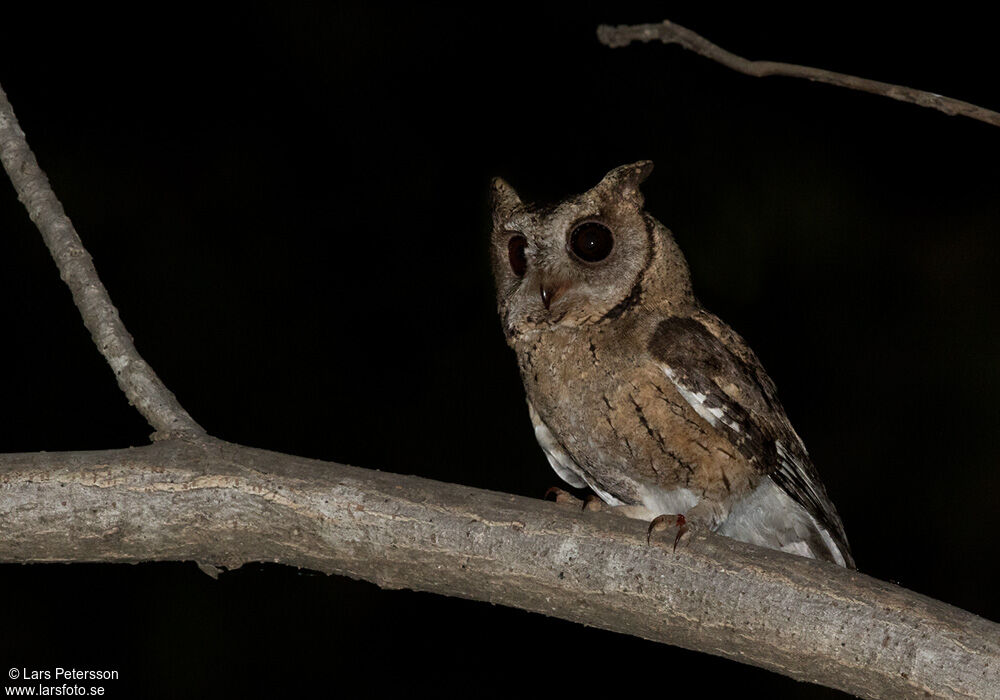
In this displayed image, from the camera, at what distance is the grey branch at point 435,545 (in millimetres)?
1805

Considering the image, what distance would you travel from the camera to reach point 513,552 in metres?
1.88

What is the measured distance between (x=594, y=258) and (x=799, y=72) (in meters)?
1.07

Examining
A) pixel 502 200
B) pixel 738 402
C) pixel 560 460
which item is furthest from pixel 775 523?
pixel 502 200

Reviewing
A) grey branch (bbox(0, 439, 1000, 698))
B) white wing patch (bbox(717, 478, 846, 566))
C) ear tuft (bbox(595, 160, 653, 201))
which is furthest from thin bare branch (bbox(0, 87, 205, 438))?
white wing patch (bbox(717, 478, 846, 566))

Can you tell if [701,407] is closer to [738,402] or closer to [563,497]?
[738,402]

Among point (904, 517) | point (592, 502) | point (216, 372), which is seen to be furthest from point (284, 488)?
point (904, 517)

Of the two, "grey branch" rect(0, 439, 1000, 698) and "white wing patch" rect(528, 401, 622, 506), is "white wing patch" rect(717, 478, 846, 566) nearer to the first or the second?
"white wing patch" rect(528, 401, 622, 506)

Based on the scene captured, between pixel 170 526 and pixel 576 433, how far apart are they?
0.99 m

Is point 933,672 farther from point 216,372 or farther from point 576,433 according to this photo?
point 216,372

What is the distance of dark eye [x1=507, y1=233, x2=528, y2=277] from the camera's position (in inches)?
101

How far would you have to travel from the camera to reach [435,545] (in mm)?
1882

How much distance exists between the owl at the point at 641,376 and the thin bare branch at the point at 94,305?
0.91 metres

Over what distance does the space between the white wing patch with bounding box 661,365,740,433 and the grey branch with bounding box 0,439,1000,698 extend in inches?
17.6

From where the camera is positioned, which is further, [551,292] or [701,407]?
[551,292]
